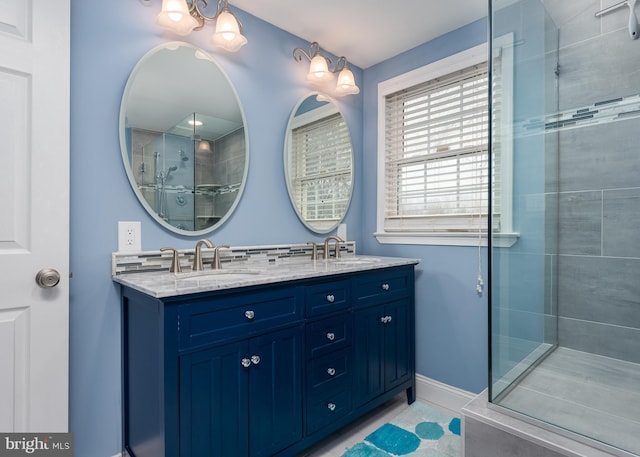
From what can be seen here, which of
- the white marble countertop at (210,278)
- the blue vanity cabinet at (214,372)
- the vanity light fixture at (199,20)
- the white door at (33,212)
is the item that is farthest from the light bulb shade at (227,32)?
the blue vanity cabinet at (214,372)

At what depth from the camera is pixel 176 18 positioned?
4.95 feet

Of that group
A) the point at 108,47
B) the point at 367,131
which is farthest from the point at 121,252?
the point at 367,131

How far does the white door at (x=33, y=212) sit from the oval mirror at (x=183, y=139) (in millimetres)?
276

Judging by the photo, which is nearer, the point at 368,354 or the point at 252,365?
the point at 252,365

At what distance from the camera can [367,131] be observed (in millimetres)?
2596

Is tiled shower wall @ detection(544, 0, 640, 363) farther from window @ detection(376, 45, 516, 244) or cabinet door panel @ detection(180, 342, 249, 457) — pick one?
cabinet door panel @ detection(180, 342, 249, 457)

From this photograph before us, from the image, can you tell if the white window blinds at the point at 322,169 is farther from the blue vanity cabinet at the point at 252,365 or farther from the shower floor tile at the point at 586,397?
the shower floor tile at the point at 586,397

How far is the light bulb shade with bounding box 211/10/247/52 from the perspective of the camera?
165 cm

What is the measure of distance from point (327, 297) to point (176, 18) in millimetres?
1451

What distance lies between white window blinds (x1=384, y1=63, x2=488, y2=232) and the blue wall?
15 cm

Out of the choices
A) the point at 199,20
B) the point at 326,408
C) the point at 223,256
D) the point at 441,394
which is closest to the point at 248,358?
the point at 326,408

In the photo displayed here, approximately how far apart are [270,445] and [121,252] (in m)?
Result: 1.03

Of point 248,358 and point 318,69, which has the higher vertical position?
point 318,69

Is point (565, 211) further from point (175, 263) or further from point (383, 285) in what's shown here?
point (175, 263)
